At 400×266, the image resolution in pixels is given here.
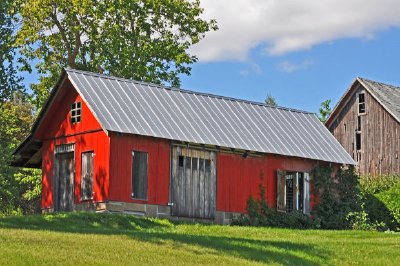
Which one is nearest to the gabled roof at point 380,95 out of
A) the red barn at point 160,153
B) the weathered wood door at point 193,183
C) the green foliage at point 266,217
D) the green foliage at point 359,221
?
the red barn at point 160,153

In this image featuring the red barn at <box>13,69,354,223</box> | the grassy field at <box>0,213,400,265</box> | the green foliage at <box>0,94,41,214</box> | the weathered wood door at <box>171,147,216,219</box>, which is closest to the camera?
the grassy field at <box>0,213,400,265</box>

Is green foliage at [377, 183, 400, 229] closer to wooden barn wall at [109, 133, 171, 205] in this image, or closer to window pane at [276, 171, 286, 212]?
window pane at [276, 171, 286, 212]

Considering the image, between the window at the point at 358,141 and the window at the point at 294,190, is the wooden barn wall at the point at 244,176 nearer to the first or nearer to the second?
the window at the point at 294,190

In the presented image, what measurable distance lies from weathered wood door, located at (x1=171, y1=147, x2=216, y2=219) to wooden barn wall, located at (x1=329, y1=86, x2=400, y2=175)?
67.0 feet

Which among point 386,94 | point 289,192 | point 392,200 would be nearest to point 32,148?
point 289,192

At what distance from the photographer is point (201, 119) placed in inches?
1630

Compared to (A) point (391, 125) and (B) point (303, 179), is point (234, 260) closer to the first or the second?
(B) point (303, 179)

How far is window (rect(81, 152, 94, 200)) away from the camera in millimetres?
38094

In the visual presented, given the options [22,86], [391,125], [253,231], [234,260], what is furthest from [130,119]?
[391,125]

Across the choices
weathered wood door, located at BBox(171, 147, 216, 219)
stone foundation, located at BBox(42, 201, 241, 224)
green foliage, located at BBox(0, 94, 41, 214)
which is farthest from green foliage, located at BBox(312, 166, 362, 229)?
green foliage, located at BBox(0, 94, 41, 214)

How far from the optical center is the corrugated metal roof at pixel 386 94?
5784 cm

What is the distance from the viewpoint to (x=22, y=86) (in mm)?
55844

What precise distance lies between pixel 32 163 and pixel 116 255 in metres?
21.7

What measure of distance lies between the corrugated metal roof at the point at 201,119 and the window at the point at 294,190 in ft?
3.56
